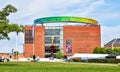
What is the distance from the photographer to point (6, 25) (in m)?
Answer: 50.7

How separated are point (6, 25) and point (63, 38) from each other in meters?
120

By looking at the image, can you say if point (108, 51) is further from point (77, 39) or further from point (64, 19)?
point (64, 19)

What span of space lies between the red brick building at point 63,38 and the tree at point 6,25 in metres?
110

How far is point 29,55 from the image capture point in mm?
166625

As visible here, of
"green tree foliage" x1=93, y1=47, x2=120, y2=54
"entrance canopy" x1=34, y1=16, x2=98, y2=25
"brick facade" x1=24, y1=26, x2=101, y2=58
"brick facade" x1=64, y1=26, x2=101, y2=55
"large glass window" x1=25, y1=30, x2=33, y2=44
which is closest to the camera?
"green tree foliage" x1=93, y1=47, x2=120, y2=54

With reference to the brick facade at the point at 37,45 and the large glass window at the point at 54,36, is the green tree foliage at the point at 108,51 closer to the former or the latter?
the large glass window at the point at 54,36

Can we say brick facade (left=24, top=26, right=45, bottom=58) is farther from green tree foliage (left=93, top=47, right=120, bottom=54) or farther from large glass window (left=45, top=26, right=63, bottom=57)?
green tree foliage (left=93, top=47, right=120, bottom=54)

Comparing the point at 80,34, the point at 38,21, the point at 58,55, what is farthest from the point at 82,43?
the point at 38,21

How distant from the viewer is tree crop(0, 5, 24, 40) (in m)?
50.6

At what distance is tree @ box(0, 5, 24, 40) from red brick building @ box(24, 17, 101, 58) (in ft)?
361

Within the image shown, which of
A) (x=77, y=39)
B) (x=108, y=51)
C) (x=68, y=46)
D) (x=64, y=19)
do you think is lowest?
(x=108, y=51)

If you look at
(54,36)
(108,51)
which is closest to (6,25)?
(108,51)

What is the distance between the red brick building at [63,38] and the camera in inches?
6531

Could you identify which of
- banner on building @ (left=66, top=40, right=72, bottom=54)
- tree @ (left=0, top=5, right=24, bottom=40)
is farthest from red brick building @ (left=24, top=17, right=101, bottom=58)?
tree @ (left=0, top=5, right=24, bottom=40)
